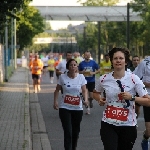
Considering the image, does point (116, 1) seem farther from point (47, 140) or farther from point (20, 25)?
point (47, 140)

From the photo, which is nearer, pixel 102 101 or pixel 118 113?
pixel 118 113

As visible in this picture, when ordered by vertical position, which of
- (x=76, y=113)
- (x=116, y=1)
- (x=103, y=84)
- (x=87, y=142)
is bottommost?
(x=87, y=142)

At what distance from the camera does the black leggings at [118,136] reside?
7.04m

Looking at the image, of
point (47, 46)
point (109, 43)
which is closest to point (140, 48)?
point (109, 43)

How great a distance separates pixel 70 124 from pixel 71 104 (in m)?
0.38

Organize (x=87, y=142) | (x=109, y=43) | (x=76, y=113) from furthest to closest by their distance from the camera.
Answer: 1. (x=109, y=43)
2. (x=87, y=142)
3. (x=76, y=113)

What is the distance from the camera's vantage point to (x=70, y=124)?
9.93 m

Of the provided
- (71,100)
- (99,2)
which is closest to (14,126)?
(71,100)

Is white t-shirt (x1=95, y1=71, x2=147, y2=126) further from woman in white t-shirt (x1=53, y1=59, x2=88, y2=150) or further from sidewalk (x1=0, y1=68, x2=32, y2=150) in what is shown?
sidewalk (x1=0, y1=68, x2=32, y2=150)

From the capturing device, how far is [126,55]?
7.02 metres

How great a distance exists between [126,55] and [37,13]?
57.5 meters

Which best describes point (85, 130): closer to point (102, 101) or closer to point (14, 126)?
point (14, 126)

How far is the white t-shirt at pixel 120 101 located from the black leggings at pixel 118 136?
0.17 ft

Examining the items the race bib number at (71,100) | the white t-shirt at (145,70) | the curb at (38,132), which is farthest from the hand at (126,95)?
the curb at (38,132)
